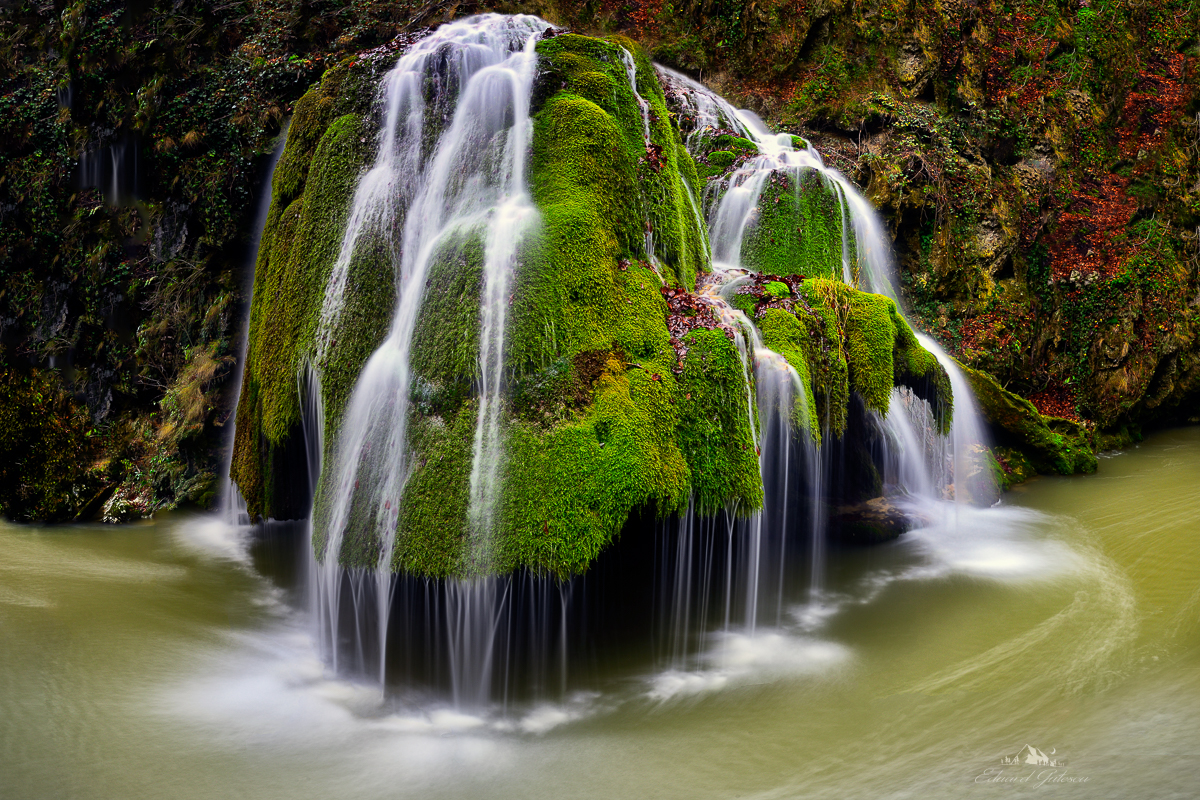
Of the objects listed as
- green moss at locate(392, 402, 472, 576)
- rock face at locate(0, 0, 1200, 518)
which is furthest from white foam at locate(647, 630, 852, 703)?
rock face at locate(0, 0, 1200, 518)

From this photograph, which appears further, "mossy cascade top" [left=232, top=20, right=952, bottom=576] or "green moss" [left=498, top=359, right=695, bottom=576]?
"mossy cascade top" [left=232, top=20, right=952, bottom=576]

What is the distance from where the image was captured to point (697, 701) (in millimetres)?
5074

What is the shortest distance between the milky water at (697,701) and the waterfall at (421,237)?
0.85 metres

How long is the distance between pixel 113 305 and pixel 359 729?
995 cm

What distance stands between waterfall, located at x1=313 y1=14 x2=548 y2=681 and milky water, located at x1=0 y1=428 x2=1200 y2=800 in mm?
853

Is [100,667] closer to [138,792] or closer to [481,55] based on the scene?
[138,792]

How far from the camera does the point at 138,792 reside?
428 centimetres

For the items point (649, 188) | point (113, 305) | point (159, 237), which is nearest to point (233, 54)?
point (159, 237)

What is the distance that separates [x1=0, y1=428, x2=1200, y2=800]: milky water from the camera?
4316 mm

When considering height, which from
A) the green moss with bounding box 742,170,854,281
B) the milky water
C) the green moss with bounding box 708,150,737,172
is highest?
the green moss with bounding box 708,150,737,172

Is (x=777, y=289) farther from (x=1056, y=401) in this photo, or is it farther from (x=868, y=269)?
(x=1056, y=401)

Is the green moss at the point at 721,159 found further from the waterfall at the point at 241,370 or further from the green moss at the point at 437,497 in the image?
the green moss at the point at 437,497

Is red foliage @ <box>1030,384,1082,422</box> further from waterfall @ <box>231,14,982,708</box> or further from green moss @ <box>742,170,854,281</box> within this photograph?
waterfall @ <box>231,14,982,708</box>

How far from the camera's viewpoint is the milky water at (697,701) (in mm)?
4316
